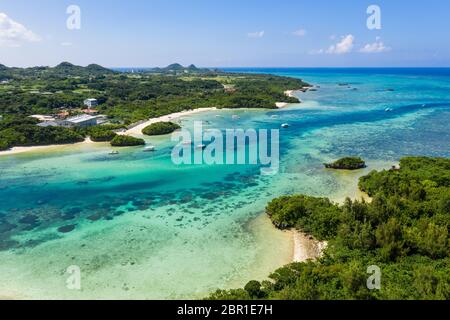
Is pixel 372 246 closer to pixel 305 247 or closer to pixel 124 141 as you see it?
pixel 305 247

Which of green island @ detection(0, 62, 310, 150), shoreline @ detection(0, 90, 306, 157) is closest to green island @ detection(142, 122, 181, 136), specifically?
shoreline @ detection(0, 90, 306, 157)

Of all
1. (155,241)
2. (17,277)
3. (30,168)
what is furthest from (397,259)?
(30,168)

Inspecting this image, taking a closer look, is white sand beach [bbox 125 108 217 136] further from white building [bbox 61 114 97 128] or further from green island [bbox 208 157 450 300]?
green island [bbox 208 157 450 300]

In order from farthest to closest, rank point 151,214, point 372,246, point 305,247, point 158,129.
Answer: point 158,129 < point 151,214 < point 305,247 < point 372,246

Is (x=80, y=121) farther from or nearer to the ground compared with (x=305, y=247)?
farther from the ground

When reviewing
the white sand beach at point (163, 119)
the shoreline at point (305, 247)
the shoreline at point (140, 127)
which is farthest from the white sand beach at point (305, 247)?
the white sand beach at point (163, 119)

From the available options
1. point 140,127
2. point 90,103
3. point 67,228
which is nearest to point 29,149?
point 140,127
